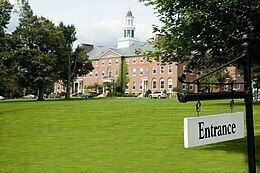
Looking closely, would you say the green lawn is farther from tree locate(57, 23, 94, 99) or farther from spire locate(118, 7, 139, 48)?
spire locate(118, 7, 139, 48)

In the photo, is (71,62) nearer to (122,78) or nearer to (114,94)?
(114,94)

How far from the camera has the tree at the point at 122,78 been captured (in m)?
104

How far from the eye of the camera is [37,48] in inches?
2771

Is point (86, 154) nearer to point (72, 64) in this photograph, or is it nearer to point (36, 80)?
point (36, 80)

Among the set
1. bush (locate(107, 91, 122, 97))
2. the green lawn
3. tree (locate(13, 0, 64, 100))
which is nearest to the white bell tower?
bush (locate(107, 91, 122, 97))

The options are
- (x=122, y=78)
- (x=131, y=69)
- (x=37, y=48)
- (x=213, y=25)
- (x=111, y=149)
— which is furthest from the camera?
(x=131, y=69)

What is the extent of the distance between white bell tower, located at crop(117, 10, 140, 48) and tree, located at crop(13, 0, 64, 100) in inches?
1964

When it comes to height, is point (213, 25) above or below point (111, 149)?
above

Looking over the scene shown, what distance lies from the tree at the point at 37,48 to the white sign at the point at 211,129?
6034 cm

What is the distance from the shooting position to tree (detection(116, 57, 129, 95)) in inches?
4075

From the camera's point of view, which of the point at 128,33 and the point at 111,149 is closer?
the point at 111,149

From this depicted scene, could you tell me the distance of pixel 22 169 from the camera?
36.9 ft

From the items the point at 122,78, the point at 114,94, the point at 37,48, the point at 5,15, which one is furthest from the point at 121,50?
the point at 5,15

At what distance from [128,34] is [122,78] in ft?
74.3
